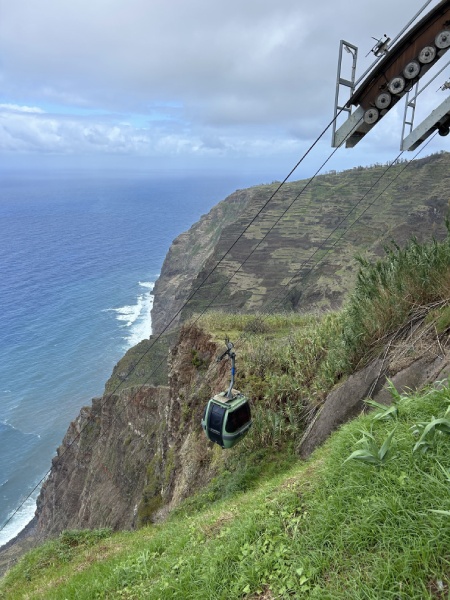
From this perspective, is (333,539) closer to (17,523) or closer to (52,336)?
(17,523)

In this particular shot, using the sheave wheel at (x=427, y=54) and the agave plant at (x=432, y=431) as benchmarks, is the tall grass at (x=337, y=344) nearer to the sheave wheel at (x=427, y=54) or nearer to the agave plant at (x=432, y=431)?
the sheave wheel at (x=427, y=54)

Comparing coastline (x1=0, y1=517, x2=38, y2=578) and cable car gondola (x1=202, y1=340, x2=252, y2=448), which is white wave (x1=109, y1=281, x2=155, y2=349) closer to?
coastline (x1=0, y1=517, x2=38, y2=578)

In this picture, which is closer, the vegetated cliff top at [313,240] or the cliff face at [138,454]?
the cliff face at [138,454]

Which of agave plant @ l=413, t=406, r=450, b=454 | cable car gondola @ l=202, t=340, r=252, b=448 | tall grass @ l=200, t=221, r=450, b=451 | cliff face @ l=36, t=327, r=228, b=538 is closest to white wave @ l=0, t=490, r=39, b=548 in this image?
cliff face @ l=36, t=327, r=228, b=538

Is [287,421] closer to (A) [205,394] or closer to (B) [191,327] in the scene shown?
(A) [205,394]

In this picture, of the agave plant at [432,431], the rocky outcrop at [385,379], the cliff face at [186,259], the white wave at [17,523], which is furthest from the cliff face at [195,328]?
the white wave at [17,523]
